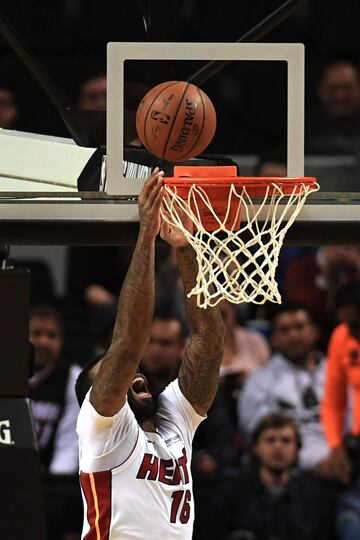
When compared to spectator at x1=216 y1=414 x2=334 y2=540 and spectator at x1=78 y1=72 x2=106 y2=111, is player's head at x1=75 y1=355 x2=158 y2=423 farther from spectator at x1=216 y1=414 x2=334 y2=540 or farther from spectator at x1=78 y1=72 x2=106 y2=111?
spectator at x1=216 y1=414 x2=334 y2=540

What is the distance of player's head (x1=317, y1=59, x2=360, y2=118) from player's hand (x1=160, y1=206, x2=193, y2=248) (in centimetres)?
410

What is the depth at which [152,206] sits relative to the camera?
436 cm

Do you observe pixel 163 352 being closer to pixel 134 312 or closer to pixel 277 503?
pixel 277 503

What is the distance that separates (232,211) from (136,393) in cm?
86

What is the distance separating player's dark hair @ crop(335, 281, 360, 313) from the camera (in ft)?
24.8

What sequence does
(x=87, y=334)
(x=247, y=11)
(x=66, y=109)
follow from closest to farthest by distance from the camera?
(x=66, y=109) → (x=247, y=11) → (x=87, y=334)

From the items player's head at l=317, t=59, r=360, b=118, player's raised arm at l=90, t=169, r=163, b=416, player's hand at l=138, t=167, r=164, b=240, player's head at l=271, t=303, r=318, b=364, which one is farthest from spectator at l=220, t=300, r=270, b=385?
player's hand at l=138, t=167, r=164, b=240

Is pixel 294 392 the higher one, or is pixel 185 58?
pixel 185 58

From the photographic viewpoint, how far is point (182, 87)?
4.59 metres

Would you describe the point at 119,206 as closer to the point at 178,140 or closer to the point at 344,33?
the point at 178,140

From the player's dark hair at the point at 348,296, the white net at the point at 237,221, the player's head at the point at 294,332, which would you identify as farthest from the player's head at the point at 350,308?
the white net at the point at 237,221

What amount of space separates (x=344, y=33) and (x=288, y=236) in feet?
15.2

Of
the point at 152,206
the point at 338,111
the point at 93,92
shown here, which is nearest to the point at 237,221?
the point at 152,206

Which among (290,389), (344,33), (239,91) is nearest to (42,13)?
(239,91)
